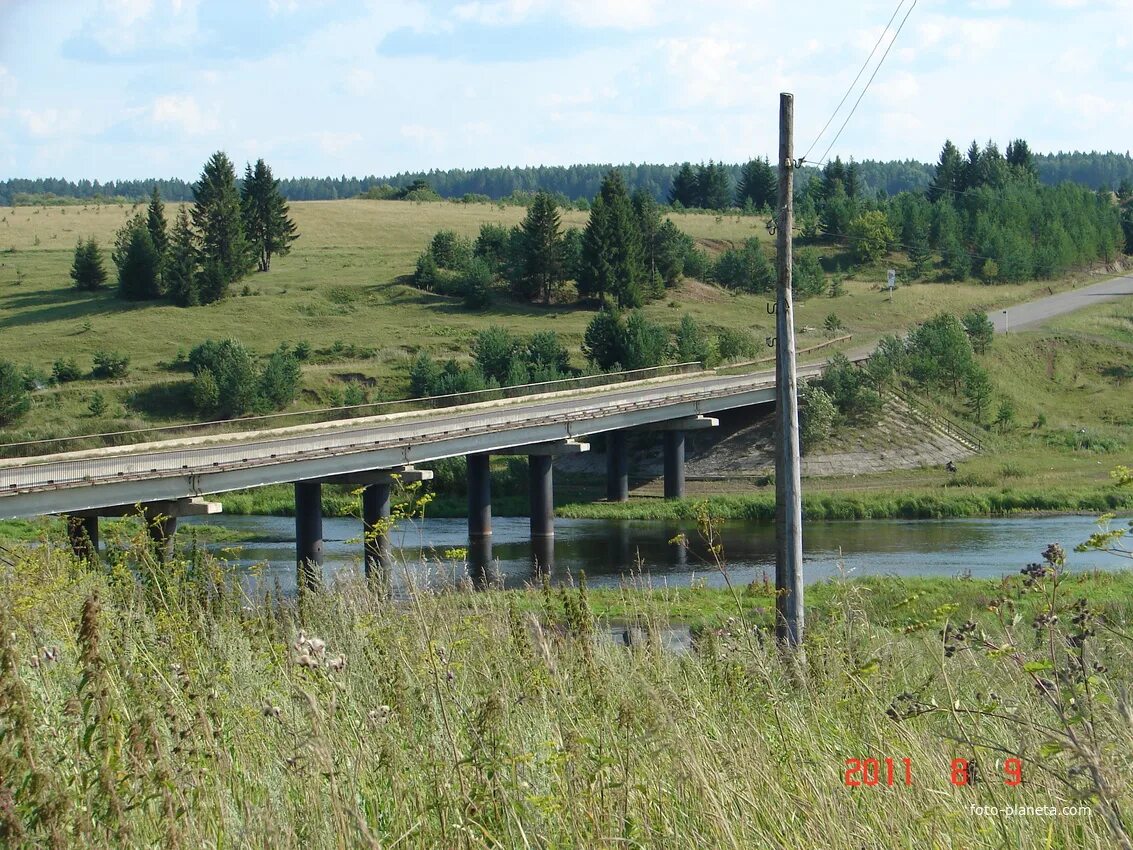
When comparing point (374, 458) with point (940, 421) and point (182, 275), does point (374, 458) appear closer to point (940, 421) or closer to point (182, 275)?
point (940, 421)

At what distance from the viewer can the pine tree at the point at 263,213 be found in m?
103

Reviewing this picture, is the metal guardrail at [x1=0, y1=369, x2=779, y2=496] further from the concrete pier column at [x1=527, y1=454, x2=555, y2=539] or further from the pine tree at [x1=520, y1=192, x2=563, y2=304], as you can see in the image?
the pine tree at [x1=520, y1=192, x2=563, y2=304]

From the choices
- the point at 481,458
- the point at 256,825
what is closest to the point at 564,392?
the point at 481,458

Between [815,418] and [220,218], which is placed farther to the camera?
[220,218]

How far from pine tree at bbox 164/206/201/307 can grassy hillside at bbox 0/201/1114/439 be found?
1.96m

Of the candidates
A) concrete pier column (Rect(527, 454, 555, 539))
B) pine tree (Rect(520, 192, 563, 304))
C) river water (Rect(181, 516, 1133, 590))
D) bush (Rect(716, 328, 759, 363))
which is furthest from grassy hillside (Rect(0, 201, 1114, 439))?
concrete pier column (Rect(527, 454, 555, 539))

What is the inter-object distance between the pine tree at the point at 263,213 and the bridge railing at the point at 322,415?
46672 mm

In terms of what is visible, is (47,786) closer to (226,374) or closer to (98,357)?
(226,374)

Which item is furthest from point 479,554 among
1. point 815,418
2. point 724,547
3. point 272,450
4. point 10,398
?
point 10,398

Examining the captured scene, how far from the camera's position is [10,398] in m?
64.1

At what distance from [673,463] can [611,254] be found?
3450cm

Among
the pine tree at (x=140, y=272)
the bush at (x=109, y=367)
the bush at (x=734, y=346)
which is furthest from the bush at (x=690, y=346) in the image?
the pine tree at (x=140, y=272)

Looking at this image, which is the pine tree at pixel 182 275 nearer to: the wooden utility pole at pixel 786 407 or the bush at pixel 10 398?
the bush at pixel 10 398

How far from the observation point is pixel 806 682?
8047mm
